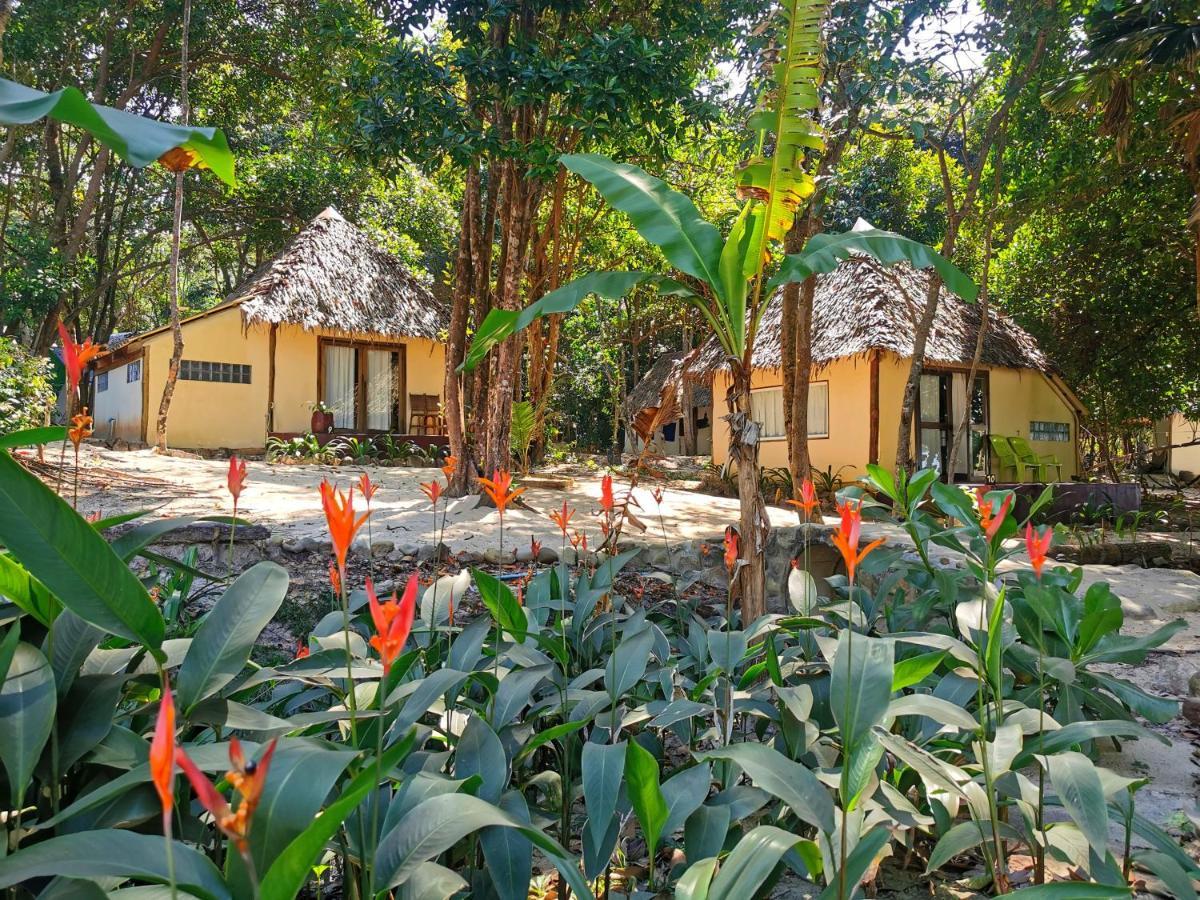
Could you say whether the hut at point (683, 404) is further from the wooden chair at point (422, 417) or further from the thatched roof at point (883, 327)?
the thatched roof at point (883, 327)

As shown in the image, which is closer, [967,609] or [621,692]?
[621,692]

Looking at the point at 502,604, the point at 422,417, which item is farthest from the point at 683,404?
the point at 502,604

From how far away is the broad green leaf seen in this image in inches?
40.3

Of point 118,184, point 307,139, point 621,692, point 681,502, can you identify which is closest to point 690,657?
point 621,692

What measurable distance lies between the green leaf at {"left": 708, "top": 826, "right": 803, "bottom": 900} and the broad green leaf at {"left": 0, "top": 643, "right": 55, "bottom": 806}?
35.5 inches

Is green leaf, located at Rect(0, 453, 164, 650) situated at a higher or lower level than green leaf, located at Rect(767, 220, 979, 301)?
lower

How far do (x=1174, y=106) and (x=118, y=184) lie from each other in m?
18.2

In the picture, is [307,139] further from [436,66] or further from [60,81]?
[436,66]

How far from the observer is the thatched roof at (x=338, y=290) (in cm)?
1341

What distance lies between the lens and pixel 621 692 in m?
1.73

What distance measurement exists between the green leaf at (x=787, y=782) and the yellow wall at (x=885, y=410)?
10354 millimetres

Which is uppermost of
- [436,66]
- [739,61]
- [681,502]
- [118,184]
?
[118,184]

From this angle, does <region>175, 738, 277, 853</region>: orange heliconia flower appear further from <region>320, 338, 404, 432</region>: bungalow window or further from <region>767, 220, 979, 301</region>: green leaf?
<region>320, 338, 404, 432</region>: bungalow window

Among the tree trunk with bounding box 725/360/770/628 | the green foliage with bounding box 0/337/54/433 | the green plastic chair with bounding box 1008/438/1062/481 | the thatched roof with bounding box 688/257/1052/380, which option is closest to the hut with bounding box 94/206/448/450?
the green foliage with bounding box 0/337/54/433
